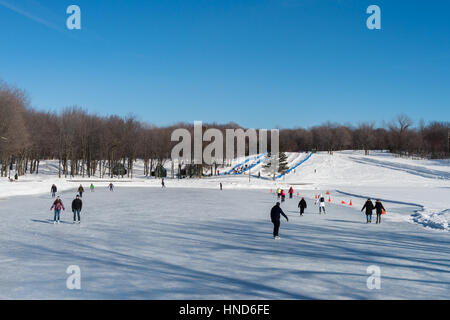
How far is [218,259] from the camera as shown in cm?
926

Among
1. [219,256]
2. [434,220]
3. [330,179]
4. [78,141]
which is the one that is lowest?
[330,179]

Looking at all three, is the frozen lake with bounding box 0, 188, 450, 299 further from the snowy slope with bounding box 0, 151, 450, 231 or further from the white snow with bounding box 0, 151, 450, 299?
the snowy slope with bounding box 0, 151, 450, 231

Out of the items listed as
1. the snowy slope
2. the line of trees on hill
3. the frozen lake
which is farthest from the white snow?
the line of trees on hill

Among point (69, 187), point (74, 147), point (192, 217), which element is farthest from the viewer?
point (74, 147)

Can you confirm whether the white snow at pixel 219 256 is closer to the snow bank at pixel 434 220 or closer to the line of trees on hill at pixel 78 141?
the snow bank at pixel 434 220

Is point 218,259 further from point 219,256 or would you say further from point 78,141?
point 78,141

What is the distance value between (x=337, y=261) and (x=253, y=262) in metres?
2.30

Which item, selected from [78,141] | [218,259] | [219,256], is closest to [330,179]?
[78,141]

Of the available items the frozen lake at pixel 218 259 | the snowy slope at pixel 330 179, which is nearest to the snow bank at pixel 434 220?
the frozen lake at pixel 218 259

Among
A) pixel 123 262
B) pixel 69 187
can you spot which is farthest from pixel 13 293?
pixel 69 187

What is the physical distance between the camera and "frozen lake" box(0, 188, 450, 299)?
676 centimetres

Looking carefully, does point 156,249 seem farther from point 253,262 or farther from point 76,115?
point 76,115

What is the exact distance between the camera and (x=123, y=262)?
8883 mm

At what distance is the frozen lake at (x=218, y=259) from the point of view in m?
6.76
